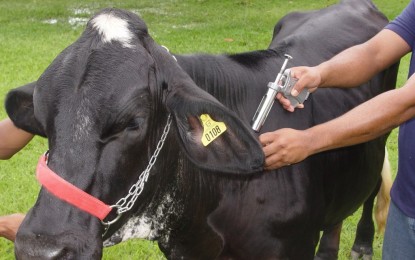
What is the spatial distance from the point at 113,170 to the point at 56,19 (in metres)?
12.5

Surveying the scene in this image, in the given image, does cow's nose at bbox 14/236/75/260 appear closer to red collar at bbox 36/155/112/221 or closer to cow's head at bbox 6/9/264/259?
cow's head at bbox 6/9/264/259

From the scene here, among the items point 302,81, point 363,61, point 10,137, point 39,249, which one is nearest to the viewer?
point 39,249

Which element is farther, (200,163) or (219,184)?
(219,184)

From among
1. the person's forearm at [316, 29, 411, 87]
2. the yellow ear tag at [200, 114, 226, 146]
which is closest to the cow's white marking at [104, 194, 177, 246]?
the yellow ear tag at [200, 114, 226, 146]

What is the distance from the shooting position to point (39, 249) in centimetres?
193

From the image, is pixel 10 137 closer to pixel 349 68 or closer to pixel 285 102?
pixel 285 102

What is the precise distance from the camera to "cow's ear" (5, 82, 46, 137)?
2.63 meters

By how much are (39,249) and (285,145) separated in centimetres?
108

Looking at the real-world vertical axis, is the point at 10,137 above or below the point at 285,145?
below

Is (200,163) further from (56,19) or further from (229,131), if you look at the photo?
(56,19)

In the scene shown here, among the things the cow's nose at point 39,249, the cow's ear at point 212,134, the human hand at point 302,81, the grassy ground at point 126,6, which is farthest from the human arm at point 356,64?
the grassy ground at point 126,6

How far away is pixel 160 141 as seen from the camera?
2.39m

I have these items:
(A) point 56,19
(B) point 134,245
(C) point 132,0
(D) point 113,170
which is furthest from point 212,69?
(C) point 132,0

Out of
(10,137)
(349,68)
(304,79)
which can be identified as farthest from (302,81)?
(10,137)
